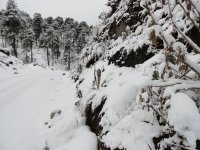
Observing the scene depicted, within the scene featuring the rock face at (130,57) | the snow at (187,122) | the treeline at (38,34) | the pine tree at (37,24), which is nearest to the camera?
the snow at (187,122)

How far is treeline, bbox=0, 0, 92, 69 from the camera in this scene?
1805 inches

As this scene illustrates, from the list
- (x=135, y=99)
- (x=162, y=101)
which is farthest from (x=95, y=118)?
(x=162, y=101)

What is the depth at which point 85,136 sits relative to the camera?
443 cm

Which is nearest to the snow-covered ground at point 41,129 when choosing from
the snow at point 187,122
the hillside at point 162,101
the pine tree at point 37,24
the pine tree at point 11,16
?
the hillside at point 162,101

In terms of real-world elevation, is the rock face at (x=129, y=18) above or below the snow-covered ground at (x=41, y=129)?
above

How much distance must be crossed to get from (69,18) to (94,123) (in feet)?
283

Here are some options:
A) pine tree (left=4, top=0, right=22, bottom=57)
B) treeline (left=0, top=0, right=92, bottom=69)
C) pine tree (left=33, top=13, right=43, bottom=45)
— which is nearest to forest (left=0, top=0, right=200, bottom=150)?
treeline (left=0, top=0, right=92, bottom=69)

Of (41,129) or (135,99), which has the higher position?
(135,99)

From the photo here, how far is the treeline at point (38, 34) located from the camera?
45.8m

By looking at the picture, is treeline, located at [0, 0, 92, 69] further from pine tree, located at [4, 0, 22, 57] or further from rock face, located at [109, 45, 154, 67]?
rock face, located at [109, 45, 154, 67]

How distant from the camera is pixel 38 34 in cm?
7269

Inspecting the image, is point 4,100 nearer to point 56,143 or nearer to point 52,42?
point 56,143

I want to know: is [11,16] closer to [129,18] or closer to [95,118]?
[129,18]

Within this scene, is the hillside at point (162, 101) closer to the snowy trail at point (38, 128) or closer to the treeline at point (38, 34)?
the snowy trail at point (38, 128)
